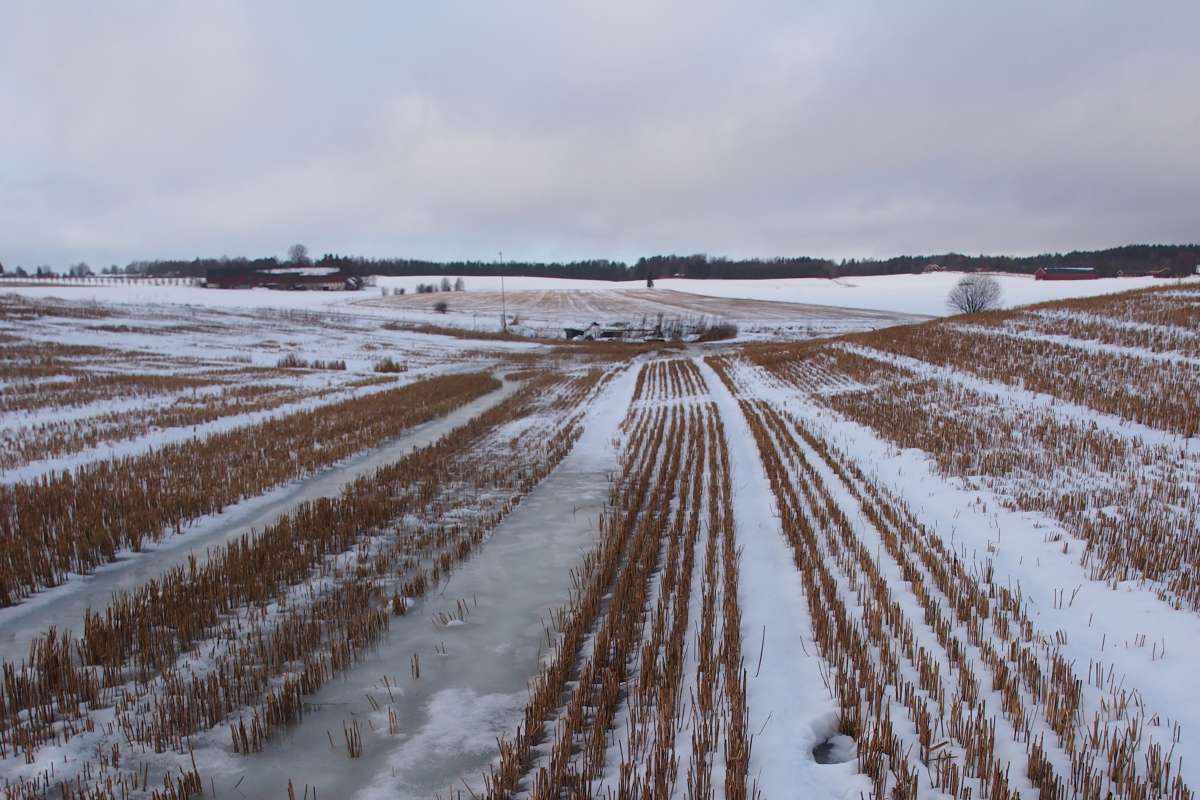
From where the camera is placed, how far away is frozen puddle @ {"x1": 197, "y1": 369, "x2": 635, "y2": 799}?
12.6 feet

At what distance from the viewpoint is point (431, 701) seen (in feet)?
15.2

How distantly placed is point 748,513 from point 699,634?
3.89 metres

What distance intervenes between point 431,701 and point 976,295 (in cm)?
8847

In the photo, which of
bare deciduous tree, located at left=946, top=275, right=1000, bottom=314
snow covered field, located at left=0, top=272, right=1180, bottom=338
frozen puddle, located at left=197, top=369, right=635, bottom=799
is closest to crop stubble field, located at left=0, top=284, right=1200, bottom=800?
frozen puddle, located at left=197, top=369, right=635, bottom=799

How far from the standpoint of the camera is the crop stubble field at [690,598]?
3857mm

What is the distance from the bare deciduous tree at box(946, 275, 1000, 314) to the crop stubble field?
68754mm

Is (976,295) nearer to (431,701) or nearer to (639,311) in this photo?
(639,311)

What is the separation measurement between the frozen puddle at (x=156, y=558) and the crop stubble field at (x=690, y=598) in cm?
11

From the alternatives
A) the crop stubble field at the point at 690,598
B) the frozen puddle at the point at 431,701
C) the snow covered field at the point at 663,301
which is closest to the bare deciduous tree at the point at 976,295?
the snow covered field at the point at 663,301

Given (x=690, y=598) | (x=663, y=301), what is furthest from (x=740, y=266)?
(x=690, y=598)

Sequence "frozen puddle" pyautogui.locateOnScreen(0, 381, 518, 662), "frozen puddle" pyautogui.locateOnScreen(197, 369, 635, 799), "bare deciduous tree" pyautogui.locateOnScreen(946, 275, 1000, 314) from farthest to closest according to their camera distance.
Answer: "bare deciduous tree" pyautogui.locateOnScreen(946, 275, 1000, 314)
"frozen puddle" pyautogui.locateOnScreen(0, 381, 518, 662)
"frozen puddle" pyautogui.locateOnScreen(197, 369, 635, 799)

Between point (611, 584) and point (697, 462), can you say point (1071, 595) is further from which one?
point (697, 462)

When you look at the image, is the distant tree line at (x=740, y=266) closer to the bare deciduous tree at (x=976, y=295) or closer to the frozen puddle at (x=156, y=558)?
the bare deciduous tree at (x=976, y=295)

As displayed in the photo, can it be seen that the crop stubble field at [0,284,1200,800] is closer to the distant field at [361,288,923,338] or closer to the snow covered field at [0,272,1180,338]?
the distant field at [361,288,923,338]
